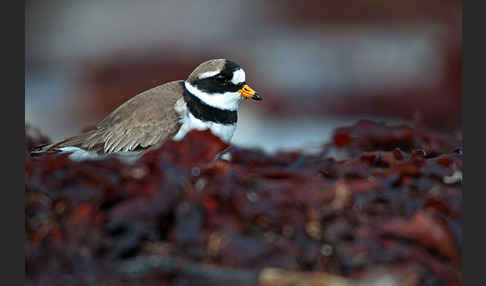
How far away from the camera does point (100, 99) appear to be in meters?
6.30

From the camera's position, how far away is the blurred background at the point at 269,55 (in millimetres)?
6094

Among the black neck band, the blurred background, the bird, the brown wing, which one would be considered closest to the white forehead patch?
the bird

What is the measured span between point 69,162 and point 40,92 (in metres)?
Answer: 4.79

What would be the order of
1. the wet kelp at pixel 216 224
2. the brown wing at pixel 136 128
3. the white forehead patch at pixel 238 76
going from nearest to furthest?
1. the wet kelp at pixel 216 224
2. the brown wing at pixel 136 128
3. the white forehead patch at pixel 238 76

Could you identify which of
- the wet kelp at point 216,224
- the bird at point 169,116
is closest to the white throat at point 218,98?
the bird at point 169,116

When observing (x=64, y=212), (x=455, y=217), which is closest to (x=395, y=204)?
(x=455, y=217)

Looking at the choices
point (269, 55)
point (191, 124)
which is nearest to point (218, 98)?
point (191, 124)

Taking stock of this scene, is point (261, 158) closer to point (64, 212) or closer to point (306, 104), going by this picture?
point (64, 212)

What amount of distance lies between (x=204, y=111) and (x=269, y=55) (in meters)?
3.75

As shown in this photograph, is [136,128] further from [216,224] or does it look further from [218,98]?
[216,224]

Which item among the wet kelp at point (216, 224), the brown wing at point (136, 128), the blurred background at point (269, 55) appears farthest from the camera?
the blurred background at point (269, 55)

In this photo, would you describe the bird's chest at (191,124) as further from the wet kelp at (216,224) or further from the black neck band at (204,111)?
the wet kelp at (216,224)

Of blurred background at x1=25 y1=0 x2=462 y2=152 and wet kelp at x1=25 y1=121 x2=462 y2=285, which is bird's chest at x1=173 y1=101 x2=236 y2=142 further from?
blurred background at x1=25 y1=0 x2=462 y2=152

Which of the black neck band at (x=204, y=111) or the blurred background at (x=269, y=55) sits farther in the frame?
the blurred background at (x=269, y=55)
